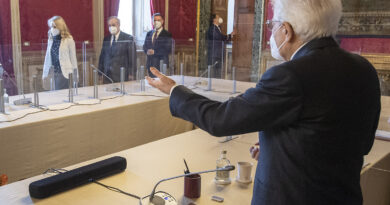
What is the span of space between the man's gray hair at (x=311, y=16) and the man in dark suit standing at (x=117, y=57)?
3.14 m

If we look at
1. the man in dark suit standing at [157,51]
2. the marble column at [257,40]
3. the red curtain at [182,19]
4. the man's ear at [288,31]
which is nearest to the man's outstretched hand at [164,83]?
the man's ear at [288,31]

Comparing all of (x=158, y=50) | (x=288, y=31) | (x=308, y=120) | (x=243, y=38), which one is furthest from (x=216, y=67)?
(x=308, y=120)

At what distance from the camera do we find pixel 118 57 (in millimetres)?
4086

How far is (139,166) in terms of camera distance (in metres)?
1.90

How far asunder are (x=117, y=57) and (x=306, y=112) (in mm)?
3319

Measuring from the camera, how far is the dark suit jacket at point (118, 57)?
399cm

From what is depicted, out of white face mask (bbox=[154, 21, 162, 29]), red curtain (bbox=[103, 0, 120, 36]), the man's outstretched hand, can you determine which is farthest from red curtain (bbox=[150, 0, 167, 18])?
the man's outstretched hand

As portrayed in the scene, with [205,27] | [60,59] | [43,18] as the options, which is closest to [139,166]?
[60,59]

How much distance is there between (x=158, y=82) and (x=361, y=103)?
616 mm

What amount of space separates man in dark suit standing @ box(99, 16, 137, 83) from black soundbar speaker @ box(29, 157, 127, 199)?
2.38 m

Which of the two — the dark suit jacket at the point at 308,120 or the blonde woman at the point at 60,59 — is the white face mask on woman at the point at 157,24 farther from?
the dark suit jacket at the point at 308,120

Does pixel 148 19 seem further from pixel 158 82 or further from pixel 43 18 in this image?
pixel 158 82

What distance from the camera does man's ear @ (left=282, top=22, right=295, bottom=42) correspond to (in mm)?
1073

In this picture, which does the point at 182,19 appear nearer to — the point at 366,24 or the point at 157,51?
the point at 366,24
